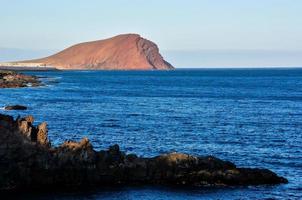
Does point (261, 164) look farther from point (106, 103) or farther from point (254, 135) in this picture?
point (106, 103)

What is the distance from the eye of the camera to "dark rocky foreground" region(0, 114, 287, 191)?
1692 inches

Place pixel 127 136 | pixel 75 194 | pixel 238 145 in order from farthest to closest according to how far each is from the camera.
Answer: pixel 127 136 → pixel 238 145 → pixel 75 194

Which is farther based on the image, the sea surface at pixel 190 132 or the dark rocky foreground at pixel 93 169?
the dark rocky foreground at pixel 93 169

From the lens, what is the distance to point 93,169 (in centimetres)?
4403

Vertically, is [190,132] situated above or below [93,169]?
below

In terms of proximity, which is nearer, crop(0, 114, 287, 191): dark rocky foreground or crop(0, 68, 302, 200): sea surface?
crop(0, 68, 302, 200): sea surface

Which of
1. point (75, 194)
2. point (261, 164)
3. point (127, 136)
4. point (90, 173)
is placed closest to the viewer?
point (75, 194)

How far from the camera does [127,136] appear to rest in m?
65.7

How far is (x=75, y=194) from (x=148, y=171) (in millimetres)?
6216

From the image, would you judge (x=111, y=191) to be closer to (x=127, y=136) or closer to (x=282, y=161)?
(x=282, y=161)

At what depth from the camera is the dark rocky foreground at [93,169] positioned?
141 feet

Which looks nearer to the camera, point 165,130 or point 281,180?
point 281,180

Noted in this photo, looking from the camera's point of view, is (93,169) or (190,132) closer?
(93,169)

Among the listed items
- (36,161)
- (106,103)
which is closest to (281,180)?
(36,161)
